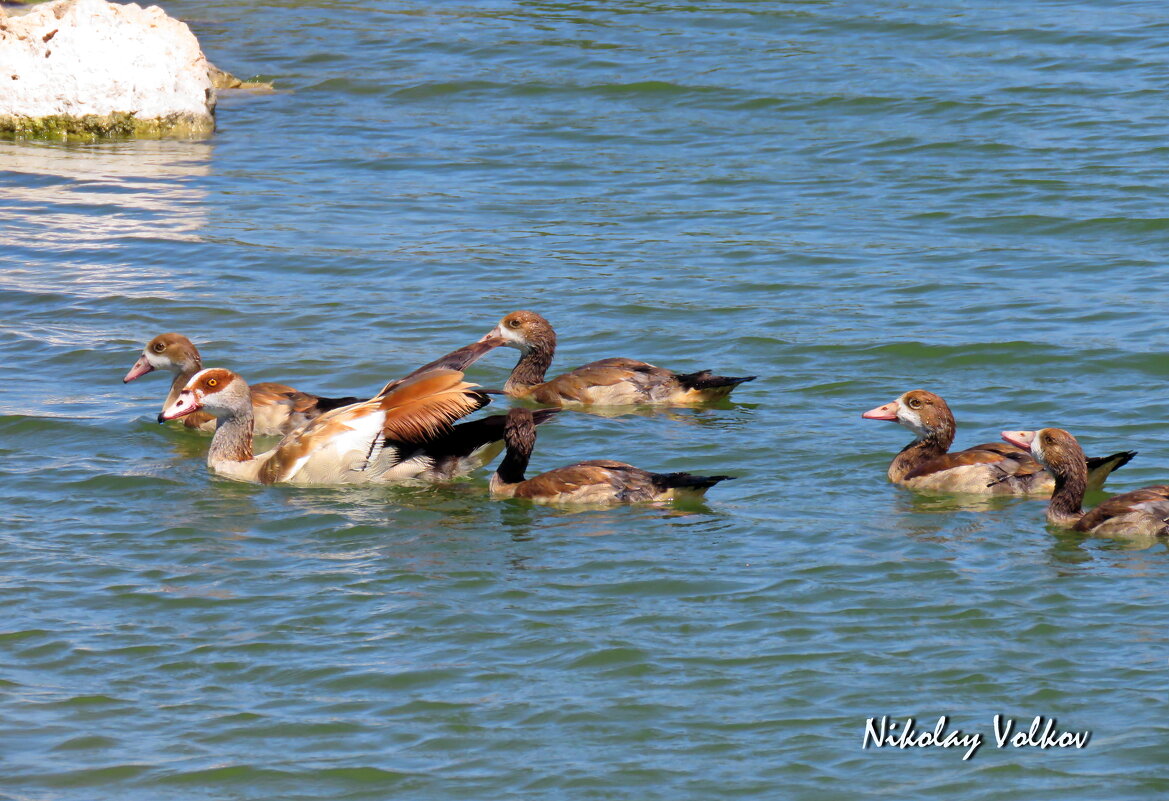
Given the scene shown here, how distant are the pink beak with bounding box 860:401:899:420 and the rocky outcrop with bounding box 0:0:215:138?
1325cm

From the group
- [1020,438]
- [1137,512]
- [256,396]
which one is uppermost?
[1020,438]

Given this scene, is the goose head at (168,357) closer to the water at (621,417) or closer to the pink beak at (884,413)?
the water at (621,417)

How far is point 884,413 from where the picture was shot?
37.7ft

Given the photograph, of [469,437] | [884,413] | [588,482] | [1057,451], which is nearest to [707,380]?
[884,413]

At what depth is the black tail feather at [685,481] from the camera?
32.8 ft

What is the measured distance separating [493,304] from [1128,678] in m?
8.58

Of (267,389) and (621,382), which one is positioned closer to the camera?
(267,389)

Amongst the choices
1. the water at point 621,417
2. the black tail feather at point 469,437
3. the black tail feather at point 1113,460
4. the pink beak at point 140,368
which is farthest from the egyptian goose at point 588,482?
the pink beak at point 140,368

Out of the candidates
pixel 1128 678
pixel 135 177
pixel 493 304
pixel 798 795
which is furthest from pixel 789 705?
pixel 135 177

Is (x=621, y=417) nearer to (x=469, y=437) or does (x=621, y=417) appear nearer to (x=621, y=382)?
(x=621, y=382)

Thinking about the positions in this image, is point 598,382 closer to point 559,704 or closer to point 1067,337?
point 1067,337

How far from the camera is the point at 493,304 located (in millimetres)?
15281

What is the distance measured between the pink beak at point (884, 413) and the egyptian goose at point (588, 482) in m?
1.58

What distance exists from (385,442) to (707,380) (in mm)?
2603
